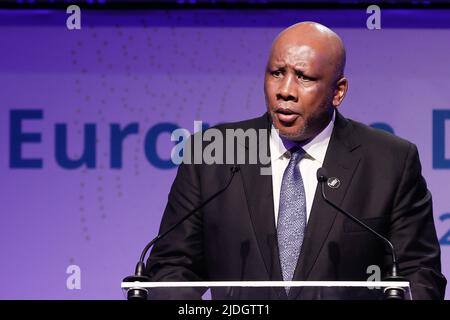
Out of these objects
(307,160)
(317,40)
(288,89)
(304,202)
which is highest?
(317,40)

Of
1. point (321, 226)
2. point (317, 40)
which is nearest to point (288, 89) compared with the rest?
point (317, 40)

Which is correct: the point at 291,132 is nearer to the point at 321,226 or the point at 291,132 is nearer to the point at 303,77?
the point at 303,77

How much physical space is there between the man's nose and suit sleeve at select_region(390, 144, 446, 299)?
1.35 feet

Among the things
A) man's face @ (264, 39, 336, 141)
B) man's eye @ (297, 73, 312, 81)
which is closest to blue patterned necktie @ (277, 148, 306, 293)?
man's face @ (264, 39, 336, 141)

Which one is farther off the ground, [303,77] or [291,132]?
[303,77]

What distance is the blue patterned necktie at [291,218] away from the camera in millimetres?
2719

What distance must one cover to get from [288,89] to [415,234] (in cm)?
55

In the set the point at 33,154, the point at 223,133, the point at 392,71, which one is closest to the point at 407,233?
the point at 223,133

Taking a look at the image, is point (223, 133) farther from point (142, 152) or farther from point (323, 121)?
point (142, 152)

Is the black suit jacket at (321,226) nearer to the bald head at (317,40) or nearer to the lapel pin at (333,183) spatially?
the lapel pin at (333,183)

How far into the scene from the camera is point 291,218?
279 centimetres

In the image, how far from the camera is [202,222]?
9.35 ft

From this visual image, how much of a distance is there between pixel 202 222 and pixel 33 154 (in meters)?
1.20

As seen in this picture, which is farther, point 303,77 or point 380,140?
point 380,140
